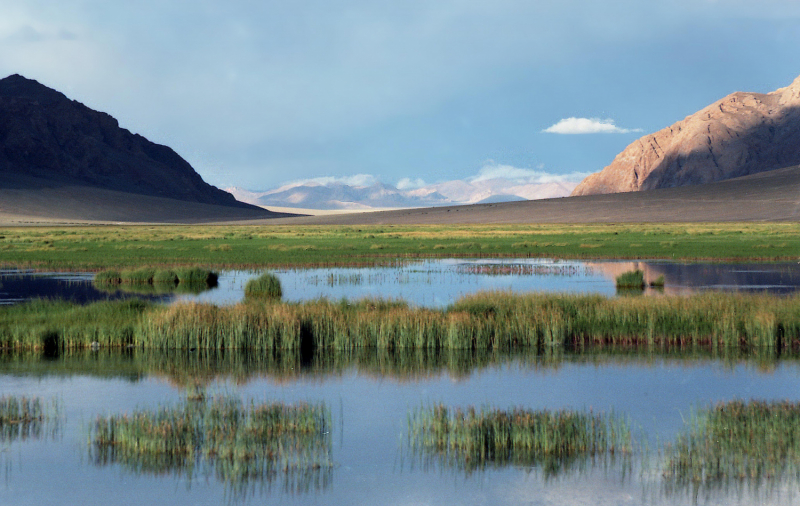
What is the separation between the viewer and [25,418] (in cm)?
1284

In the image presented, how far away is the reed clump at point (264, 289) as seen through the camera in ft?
89.6

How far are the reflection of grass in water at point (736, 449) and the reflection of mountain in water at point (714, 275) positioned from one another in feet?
52.8

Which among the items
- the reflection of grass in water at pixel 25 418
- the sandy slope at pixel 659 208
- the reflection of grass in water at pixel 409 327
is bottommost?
the reflection of grass in water at pixel 25 418

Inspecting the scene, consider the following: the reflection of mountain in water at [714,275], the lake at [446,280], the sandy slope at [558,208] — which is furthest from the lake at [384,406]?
the sandy slope at [558,208]

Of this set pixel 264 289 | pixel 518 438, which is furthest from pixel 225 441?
pixel 264 289

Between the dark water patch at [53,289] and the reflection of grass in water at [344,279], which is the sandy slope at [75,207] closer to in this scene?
the dark water patch at [53,289]

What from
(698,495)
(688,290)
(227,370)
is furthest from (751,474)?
(688,290)

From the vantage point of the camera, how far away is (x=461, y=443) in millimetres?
11391

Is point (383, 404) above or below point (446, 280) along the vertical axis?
below

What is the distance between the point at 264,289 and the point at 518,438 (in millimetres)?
17835

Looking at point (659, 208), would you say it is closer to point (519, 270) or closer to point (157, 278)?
point (519, 270)

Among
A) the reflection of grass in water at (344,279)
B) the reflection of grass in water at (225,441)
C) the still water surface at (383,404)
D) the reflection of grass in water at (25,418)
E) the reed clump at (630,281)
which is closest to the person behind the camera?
the still water surface at (383,404)

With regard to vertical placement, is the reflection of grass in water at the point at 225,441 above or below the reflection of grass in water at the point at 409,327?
below

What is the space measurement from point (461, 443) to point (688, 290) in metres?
20.2
